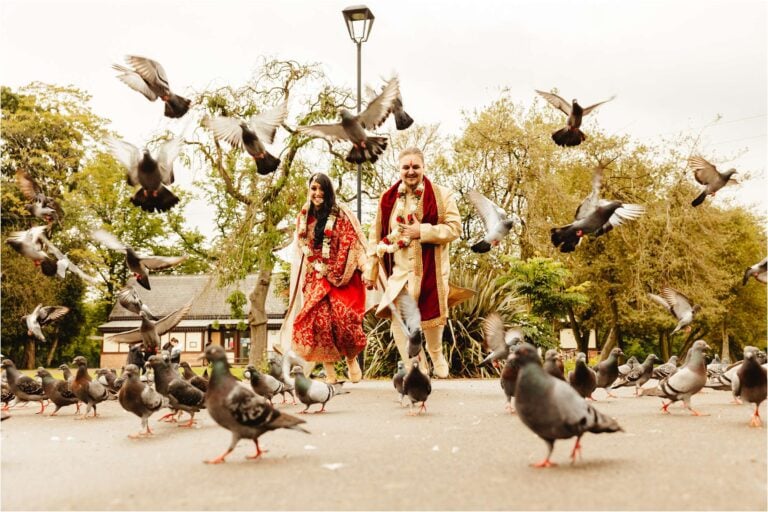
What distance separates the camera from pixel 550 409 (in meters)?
4.45

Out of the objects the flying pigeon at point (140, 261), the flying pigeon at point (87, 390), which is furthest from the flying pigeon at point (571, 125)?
the flying pigeon at point (87, 390)

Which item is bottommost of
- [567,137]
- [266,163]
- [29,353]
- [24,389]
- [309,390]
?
[29,353]

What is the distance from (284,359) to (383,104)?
3202mm

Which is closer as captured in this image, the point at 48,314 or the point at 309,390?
the point at 309,390

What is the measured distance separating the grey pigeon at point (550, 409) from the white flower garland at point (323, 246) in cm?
560

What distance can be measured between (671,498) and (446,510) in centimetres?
105

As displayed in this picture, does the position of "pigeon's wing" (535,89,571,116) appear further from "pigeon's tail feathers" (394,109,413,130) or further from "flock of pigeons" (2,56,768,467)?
"pigeon's tail feathers" (394,109,413,130)

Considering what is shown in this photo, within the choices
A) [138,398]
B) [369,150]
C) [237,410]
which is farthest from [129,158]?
[237,410]

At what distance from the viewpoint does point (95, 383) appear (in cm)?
805

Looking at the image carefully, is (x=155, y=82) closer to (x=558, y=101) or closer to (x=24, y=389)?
(x=24, y=389)

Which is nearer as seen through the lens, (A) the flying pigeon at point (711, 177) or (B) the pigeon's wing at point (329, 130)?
(B) the pigeon's wing at point (329, 130)

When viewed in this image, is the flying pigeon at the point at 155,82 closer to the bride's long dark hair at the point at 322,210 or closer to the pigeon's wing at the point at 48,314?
the bride's long dark hair at the point at 322,210

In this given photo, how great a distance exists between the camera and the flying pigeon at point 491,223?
30.6ft

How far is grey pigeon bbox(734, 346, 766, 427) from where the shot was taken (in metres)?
6.18
